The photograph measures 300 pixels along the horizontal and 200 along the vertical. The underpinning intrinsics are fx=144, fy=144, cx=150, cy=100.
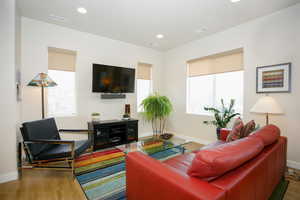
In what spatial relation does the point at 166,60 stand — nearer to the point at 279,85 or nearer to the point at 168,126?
the point at 168,126

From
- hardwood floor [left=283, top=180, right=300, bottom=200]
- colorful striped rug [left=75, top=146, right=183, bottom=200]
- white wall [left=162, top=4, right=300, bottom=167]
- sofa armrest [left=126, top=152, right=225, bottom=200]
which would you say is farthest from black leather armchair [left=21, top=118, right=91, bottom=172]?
white wall [left=162, top=4, right=300, bottom=167]

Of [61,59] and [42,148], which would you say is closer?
[42,148]

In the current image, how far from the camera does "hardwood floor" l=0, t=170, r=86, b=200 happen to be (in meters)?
1.76

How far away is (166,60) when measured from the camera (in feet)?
16.0

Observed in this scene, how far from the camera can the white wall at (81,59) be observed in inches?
114

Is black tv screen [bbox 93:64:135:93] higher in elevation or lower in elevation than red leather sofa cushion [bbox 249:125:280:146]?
higher

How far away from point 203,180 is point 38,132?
2585 mm

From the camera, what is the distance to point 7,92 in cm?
208

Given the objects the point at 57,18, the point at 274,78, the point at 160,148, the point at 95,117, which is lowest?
the point at 160,148

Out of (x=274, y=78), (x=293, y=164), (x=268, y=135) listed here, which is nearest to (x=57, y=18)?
(x=268, y=135)

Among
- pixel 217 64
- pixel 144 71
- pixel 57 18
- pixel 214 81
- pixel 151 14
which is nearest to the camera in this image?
pixel 151 14

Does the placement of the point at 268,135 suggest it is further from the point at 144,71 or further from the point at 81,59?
the point at 81,59

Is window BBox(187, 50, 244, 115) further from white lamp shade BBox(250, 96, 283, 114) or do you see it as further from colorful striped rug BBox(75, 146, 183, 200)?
colorful striped rug BBox(75, 146, 183, 200)

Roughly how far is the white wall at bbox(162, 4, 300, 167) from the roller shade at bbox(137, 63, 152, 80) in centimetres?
122
